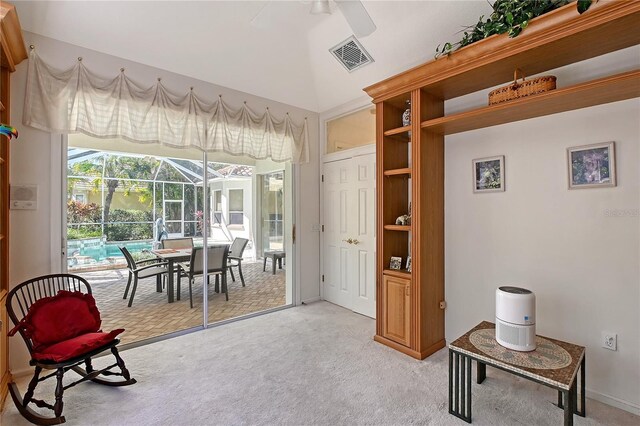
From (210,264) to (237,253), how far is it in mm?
674

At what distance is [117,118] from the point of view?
2.75 m

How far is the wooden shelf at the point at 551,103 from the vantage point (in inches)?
67.7

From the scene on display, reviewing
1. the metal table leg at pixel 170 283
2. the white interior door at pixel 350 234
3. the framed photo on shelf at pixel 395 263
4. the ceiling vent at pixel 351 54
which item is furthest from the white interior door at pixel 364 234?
the metal table leg at pixel 170 283

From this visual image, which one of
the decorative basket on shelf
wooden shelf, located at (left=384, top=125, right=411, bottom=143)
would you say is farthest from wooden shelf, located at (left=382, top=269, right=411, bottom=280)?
the decorative basket on shelf

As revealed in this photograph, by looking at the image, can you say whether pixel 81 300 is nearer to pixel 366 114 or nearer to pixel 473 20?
pixel 366 114

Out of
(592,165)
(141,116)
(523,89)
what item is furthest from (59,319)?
(592,165)

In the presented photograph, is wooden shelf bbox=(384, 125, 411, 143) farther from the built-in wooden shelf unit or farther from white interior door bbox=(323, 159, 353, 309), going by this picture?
white interior door bbox=(323, 159, 353, 309)

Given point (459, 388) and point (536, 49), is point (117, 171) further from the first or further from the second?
point (536, 49)

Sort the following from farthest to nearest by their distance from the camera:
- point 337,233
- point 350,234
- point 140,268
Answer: point 337,233
point 350,234
point 140,268

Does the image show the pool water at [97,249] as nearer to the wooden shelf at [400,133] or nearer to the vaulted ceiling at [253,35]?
the vaulted ceiling at [253,35]

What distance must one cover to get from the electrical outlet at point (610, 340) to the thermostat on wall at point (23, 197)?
4.52 m

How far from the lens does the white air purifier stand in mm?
1885

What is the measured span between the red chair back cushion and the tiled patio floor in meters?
0.82

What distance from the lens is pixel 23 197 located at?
242cm
